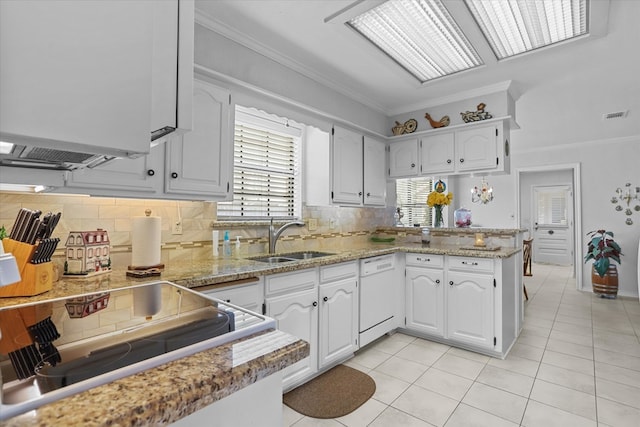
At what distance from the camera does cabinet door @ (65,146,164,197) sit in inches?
61.9

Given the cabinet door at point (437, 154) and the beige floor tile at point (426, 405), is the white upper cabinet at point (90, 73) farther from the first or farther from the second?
the cabinet door at point (437, 154)

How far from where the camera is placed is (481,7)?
209 centimetres

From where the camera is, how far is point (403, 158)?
385 centimetres

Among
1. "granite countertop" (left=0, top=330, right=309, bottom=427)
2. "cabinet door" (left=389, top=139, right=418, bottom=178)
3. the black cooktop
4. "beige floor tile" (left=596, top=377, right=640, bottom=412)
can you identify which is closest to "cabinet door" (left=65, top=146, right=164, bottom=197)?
the black cooktop

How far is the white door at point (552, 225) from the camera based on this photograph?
7.87 meters

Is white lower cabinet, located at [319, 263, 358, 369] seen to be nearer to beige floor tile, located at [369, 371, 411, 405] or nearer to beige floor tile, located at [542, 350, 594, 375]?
beige floor tile, located at [369, 371, 411, 405]

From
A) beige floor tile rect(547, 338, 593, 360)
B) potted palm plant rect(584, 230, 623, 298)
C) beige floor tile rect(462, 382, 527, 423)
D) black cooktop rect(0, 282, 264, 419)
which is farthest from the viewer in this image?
potted palm plant rect(584, 230, 623, 298)

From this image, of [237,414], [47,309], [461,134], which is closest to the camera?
[237,414]

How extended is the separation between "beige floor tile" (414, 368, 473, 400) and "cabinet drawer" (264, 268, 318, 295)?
1102mm

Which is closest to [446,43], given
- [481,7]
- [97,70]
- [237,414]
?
[481,7]

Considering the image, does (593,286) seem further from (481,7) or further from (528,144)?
(481,7)

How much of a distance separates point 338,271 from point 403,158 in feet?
6.36

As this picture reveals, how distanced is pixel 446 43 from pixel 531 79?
1.21 meters

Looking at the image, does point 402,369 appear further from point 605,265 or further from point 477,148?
point 605,265
